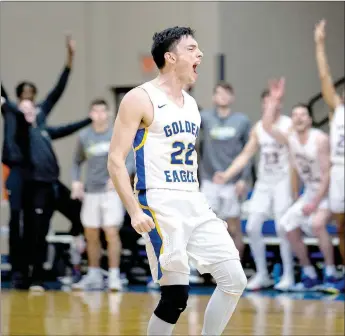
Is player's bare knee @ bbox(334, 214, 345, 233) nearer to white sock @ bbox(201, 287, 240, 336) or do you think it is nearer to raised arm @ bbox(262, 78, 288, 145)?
raised arm @ bbox(262, 78, 288, 145)

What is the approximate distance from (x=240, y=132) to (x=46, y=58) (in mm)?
4361

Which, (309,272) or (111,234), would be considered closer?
(309,272)

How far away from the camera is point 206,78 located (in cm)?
1275

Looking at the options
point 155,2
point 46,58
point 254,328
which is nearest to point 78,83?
point 46,58

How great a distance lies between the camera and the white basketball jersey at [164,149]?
497 cm

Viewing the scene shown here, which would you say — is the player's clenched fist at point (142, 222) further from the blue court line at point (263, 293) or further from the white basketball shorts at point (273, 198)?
the white basketball shorts at point (273, 198)

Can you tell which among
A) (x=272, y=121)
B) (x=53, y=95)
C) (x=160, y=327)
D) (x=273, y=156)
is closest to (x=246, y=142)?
(x=273, y=156)

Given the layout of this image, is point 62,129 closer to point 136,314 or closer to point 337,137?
point 337,137

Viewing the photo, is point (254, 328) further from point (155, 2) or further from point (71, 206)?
point (155, 2)

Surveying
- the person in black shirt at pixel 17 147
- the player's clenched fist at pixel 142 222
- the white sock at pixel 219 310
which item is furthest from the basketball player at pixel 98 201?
the player's clenched fist at pixel 142 222

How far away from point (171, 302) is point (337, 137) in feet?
16.0

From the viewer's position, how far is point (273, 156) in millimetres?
10055

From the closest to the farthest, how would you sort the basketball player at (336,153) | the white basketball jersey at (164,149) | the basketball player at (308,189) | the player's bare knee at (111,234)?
the white basketball jersey at (164,149) < the basketball player at (336,153) < the basketball player at (308,189) < the player's bare knee at (111,234)

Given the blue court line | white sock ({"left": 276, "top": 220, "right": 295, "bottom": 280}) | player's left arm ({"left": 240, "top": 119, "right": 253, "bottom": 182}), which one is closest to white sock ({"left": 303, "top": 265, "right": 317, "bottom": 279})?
white sock ({"left": 276, "top": 220, "right": 295, "bottom": 280})
